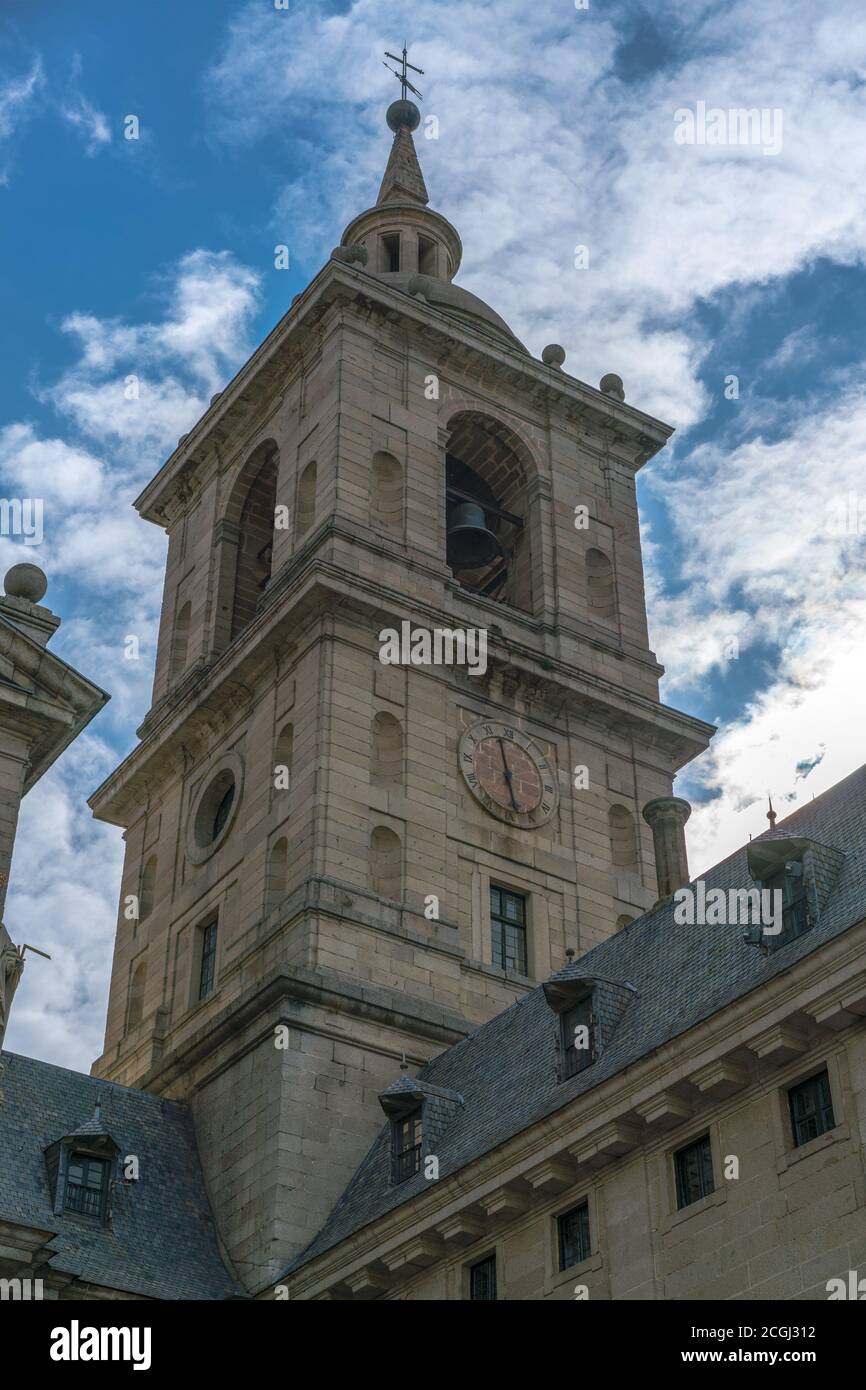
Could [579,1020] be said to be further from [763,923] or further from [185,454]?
[185,454]

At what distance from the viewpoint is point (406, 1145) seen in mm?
36844

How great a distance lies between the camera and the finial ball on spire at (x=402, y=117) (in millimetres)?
69250

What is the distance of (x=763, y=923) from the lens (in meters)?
30.0

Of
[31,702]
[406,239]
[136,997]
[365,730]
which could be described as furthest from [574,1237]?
[406,239]

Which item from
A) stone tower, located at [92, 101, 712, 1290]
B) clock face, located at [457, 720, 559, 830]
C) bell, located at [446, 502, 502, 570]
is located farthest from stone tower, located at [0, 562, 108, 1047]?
bell, located at [446, 502, 502, 570]

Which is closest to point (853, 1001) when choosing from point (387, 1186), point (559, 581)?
point (387, 1186)

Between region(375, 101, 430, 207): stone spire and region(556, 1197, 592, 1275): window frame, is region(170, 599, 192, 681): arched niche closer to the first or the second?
region(375, 101, 430, 207): stone spire

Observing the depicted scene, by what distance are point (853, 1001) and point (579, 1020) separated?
8.59 meters

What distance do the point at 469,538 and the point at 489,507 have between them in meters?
2.19

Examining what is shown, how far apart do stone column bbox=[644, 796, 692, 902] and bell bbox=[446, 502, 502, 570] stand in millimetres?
13940

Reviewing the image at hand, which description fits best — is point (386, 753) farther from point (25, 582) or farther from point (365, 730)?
point (25, 582)

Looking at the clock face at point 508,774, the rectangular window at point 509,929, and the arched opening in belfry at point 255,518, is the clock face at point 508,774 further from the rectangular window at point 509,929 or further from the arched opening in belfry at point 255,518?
the arched opening in belfry at point 255,518

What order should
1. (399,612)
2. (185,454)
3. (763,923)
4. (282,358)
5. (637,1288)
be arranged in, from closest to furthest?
(637,1288), (763,923), (399,612), (282,358), (185,454)

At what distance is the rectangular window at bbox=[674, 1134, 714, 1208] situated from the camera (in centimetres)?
2714
